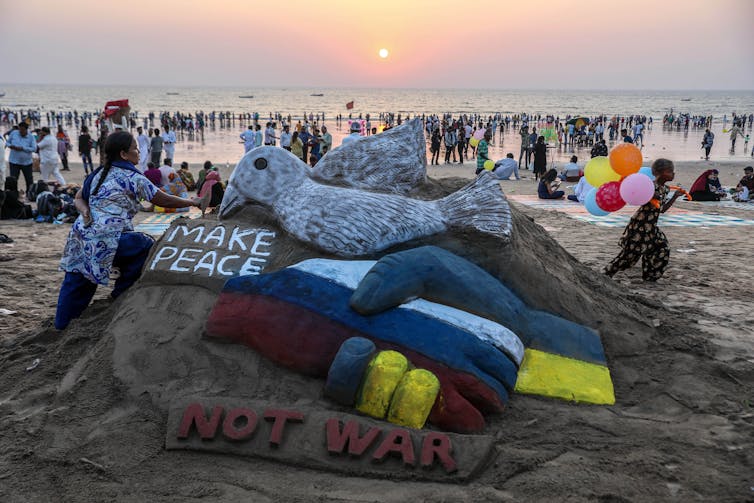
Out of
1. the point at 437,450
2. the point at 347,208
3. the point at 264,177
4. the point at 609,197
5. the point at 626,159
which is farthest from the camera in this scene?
the point at 609,197

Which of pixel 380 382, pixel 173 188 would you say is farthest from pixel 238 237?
pixel 173 188

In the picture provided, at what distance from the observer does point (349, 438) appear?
8.99 feet

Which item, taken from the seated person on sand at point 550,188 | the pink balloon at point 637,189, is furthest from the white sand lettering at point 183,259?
the seated person on sand at point 550,188

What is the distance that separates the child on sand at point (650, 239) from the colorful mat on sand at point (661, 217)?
3880 millimetres

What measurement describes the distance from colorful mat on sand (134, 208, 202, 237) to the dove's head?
4.95 m

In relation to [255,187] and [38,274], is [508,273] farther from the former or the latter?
[38,274]

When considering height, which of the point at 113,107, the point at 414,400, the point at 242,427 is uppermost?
the point at 113,107

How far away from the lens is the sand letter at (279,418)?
2777 mm

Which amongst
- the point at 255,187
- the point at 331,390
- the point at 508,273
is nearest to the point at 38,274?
the point at 255,187

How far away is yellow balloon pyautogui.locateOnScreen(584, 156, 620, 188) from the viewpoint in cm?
652

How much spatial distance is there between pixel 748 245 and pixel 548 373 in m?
6.68

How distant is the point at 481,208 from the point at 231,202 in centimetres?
188

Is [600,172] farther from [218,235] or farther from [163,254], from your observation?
[163,254]

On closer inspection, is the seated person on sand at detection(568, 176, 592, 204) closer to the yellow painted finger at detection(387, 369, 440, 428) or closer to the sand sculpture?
the sand sculpture
